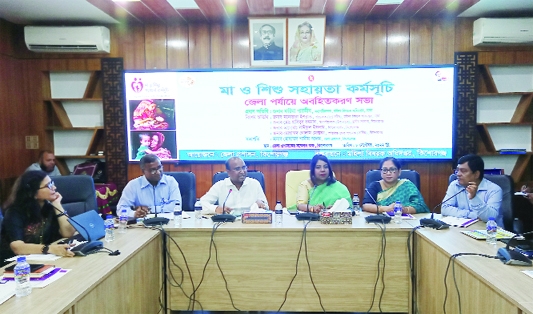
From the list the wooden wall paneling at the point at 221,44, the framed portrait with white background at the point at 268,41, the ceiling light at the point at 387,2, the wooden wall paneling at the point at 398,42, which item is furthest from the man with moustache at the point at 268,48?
the wooden wall paneling at the point at 398,42

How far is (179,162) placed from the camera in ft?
13.4

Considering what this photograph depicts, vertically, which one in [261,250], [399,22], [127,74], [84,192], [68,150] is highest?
[399,22]

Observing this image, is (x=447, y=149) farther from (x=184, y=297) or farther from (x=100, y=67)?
(x=100, y=67)

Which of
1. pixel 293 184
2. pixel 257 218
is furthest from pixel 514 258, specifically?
pixel 293 184

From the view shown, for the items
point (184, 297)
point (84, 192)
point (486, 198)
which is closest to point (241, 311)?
point (184, 297)

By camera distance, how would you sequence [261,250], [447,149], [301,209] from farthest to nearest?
[447,149] → [301,209] → [261,250]

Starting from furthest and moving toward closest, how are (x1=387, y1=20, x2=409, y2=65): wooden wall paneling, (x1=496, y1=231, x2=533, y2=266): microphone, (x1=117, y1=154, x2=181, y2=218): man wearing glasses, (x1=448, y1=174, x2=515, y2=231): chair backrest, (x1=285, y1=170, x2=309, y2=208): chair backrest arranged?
(x1=387, y1=20, x2=409, y2=65): wooden wall paneling, (x1=285, y1=170, x2=309, y2=208): chair backrest, (x1=117, y1=154, x2=181, y2=218): man wearing glasses, (x1=448, y1=174, x2=515, y2=231): chair backrest, (x1=496, y1=231, x2=533, y2=266): microphone

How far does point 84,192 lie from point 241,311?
1373mm

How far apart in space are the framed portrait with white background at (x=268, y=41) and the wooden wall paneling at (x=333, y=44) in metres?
0.47

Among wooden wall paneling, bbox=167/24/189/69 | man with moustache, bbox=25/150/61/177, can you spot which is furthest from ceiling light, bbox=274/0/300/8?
man with moustache, bbox=25/150/61/177

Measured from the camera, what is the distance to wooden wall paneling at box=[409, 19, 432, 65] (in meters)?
3.92

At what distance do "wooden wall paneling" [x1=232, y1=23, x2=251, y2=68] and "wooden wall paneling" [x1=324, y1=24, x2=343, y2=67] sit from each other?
0.87 meters

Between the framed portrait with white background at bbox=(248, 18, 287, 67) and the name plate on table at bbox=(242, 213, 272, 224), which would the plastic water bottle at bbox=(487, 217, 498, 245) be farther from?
the framed portrait with white background at bbox=(248, 18, 287, 67)

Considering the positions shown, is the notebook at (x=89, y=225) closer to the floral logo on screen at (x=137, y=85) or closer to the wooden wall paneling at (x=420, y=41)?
the floral logo on screen at (x=137, y=85)
